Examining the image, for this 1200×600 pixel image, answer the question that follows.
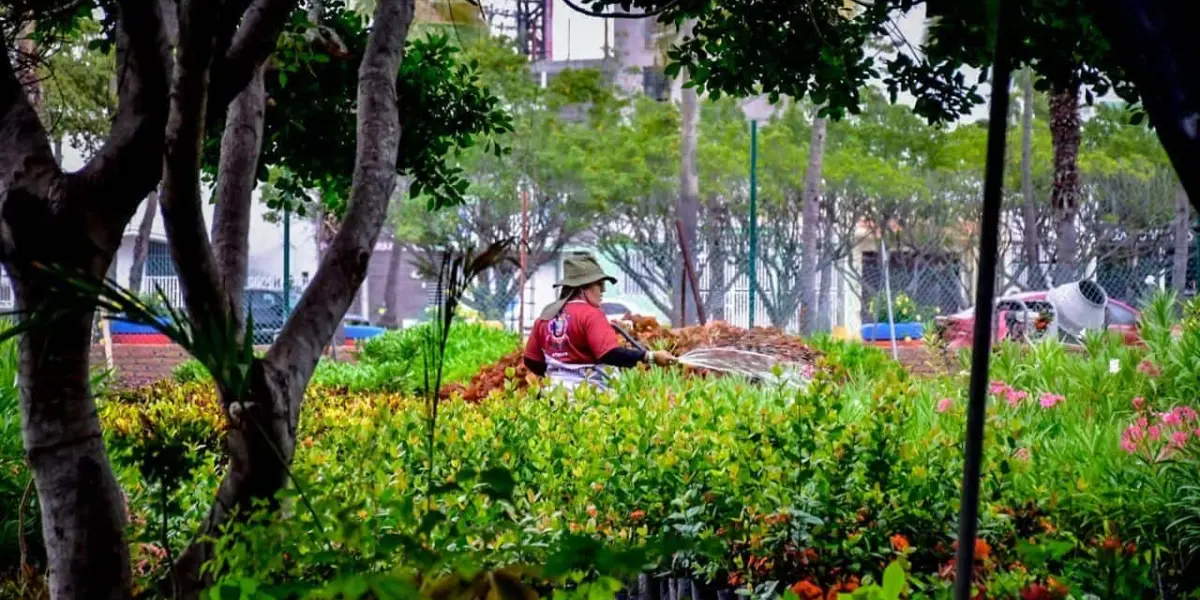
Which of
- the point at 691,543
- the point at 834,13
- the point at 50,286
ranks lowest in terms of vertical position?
the point at 691,543

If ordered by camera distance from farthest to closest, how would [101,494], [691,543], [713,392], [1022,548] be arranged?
[713,392] < [101,494] < [1022,548] < [691,543]

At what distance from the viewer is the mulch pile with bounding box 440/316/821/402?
1062cm

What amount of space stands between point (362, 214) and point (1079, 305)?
1381 centimetres

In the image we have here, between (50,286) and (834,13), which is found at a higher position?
(834,13)

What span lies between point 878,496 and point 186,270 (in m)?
1.96

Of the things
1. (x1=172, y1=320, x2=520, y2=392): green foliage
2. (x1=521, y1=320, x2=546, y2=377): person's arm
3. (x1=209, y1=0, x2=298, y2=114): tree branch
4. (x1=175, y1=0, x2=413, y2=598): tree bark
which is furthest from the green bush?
(x1=172, y1=320, x2=520, y2=392): green foliage

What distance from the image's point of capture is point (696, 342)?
36.9 feet

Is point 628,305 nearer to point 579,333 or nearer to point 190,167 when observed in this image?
point 579,333

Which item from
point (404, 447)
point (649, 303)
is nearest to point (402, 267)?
point (649, 303)

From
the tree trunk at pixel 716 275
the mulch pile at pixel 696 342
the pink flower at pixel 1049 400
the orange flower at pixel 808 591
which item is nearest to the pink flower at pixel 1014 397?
the pink flower at pixel 1049 400

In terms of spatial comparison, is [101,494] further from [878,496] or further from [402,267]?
[402,267]

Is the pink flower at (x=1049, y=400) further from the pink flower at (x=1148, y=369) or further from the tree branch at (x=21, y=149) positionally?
the tree branch at (x=21, y=149)

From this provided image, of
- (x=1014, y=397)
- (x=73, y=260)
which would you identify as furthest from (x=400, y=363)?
(x=73, y=260)

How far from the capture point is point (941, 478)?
387 centimetres
